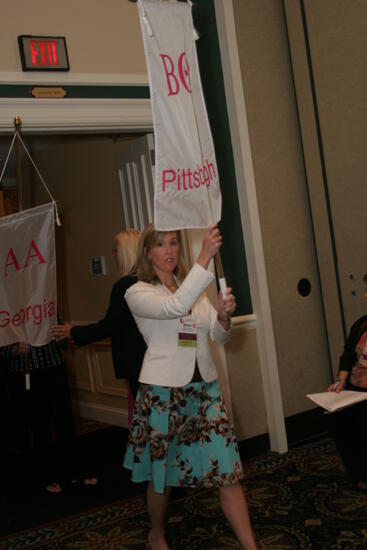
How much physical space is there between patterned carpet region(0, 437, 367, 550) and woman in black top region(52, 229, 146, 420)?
673 mm

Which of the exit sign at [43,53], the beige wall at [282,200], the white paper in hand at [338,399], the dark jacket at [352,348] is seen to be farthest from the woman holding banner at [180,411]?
the beige wall at [282,200]

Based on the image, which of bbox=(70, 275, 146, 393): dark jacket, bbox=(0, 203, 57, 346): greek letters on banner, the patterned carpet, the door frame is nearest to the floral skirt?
the patterned carpet

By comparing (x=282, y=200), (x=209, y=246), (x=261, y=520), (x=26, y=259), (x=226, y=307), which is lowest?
(x=261, y=520)

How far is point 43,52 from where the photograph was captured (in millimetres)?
3633

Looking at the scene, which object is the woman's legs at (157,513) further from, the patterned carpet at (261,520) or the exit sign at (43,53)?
the exit sign at (43,53)

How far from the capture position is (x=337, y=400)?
9.93ft

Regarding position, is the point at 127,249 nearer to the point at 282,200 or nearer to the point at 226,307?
the point at 226,307

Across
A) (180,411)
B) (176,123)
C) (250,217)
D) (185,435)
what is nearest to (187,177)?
(176,123)

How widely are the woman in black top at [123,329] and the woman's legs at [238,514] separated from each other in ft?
3.07

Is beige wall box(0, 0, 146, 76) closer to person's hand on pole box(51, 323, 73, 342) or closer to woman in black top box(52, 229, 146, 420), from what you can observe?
woman in black top box(52, 229, 146, 420)

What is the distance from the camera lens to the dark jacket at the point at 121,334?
3282 mm

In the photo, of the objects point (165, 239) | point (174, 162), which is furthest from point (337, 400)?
point (174, 162)

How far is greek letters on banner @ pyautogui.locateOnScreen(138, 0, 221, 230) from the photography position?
2.42 meters

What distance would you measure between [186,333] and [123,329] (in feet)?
2.55
